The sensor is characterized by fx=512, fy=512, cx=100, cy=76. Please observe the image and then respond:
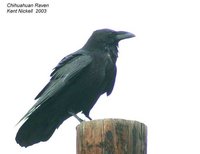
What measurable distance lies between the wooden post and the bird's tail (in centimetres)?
258

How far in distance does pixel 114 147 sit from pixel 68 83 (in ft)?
11.6

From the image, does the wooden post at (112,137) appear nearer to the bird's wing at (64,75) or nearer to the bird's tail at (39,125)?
the bird's tail at (39,125)

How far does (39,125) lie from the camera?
7.12m

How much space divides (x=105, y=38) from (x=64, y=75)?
112 cm

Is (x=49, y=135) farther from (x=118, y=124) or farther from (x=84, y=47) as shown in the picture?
(x=118, y=124)

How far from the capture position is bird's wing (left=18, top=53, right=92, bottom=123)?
7.32 m

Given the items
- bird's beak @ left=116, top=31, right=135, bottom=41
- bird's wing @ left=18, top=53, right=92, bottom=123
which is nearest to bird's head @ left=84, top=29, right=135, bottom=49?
bird's beak @ left=116, top=31, right=135, bottom=41

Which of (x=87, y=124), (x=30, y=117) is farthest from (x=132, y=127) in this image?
(x=30, y=117)

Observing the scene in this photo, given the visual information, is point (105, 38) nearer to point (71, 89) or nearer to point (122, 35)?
point (122, 35)

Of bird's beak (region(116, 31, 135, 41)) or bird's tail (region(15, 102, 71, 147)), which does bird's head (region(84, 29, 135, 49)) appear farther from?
bird's tail (region(15, 102, 71, 147))

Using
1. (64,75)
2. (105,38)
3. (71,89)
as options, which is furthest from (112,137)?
(105,38)

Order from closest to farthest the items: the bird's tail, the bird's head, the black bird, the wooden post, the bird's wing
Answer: the wooden post → the bird's tail → the black bird → the bird's wing → the bird's head

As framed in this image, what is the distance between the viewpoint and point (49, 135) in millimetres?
7184

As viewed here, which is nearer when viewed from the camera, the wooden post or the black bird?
the wooden post
